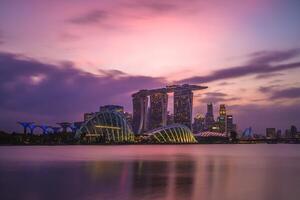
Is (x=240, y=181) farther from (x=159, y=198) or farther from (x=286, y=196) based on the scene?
(x=159, y=198)

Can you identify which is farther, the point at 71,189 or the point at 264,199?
the point at 71,189

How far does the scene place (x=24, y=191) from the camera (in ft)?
99.2

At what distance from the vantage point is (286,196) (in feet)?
97.6

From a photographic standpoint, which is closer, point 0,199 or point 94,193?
point 0,199

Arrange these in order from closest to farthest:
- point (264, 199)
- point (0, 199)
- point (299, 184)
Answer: point (0, 199) < point (264, 199) < point (299, 184)

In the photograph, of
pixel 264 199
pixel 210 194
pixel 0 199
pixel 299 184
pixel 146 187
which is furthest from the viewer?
pixel 299 184

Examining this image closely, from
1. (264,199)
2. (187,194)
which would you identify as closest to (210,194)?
(187,194)

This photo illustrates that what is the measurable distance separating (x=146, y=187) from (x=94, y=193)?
500 cm

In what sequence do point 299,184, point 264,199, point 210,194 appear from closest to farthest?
point 264,199 → point 210,194 → point 299,184

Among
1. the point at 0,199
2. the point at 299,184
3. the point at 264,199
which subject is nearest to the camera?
the point at 0,199

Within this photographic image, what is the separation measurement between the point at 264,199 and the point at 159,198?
6630 millimetres

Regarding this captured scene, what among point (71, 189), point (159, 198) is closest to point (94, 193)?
point (71, 189)

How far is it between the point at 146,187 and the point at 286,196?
9.85 m

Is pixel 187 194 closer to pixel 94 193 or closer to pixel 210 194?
pixel 210 194
